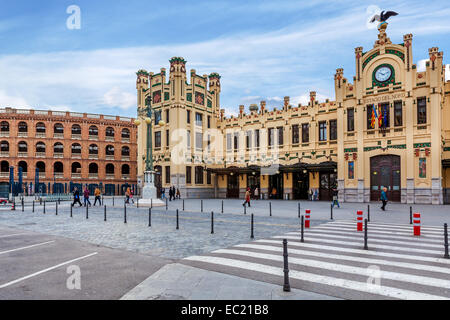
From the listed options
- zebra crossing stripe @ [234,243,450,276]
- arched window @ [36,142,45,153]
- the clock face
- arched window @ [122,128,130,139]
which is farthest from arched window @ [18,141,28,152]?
zebra crossing stripe @ [234,243,450,276]

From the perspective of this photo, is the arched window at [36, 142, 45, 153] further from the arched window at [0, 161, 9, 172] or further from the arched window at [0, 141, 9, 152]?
the arched window at [0, 161, 9, 172]

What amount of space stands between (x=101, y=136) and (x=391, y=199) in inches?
1903

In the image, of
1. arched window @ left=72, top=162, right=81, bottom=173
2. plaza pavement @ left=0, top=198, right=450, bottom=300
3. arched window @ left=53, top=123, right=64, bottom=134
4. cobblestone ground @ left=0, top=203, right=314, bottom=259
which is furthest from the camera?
arched window @ left=72, top=162, right=81, bottom=173

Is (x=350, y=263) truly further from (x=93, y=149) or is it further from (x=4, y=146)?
(x=4, y=146)

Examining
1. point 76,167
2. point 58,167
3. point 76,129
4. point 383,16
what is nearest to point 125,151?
point 76,167

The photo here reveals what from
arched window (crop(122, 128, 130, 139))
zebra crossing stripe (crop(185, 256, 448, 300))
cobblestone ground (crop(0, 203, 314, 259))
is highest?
arched window (crop(122, 128, 130, 139))

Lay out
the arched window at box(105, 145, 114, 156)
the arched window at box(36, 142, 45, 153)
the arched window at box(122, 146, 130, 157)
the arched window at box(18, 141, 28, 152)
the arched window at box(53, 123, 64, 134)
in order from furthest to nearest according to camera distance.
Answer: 1. the arched window at box(122, 146, 130, 157)
2. the arched window at box(105, 145, 114, 156)
3. the arched window at box(53, 123, 64, 134)
4. the arched window at box(36, 142, 45, 153)
5. the arched window at box(18, 141, 28, 152)

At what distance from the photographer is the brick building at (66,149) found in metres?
55.1

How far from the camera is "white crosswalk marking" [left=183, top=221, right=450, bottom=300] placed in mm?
6062

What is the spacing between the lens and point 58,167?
57781mm

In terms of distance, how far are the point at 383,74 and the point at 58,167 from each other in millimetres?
51930

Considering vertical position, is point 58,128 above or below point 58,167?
above
